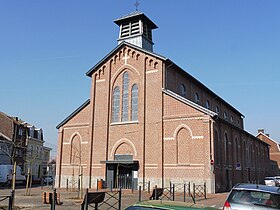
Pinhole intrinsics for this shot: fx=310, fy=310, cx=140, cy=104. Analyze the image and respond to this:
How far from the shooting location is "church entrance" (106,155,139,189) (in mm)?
29000

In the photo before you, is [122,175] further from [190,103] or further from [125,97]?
[190,103]

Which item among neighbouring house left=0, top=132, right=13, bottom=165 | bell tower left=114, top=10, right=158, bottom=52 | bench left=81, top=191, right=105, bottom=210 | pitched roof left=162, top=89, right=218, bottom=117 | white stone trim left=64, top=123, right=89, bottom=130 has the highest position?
bell tower left=114, top=10, right=158, bottom=52

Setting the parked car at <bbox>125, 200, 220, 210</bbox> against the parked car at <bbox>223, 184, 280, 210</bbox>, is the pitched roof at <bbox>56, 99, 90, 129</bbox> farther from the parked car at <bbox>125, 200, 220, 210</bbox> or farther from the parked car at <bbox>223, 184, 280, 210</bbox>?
the parked car at <bbox>125, 200, 220, 210</bbox>

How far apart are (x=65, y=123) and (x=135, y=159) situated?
10.3m

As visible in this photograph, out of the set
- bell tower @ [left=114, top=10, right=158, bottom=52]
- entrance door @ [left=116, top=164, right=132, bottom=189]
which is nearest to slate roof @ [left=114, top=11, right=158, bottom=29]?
bell tower @ [left=114, top=10, right=158, bottom=52]

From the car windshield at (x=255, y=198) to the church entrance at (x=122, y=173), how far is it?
20.5 metres

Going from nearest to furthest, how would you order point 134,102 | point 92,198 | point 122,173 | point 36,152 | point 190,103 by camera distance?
point 92,198 → point 190,103 → point 122,173 → point 134,102 → point 36,152

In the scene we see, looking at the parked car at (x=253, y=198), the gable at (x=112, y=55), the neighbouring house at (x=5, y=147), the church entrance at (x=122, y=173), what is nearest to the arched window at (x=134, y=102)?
the gable at (x=112, y=55)

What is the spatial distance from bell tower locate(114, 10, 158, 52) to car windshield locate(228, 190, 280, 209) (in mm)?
26565

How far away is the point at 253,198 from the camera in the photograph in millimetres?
8422

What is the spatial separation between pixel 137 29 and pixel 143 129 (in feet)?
39.2

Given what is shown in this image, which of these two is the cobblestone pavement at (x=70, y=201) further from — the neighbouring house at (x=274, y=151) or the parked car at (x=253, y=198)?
the neighbouring house at (x=274, y=151)

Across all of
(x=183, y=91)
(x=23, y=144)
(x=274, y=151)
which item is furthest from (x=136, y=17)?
(x=274, y=151)

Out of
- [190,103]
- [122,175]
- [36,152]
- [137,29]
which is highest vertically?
[137,29]
